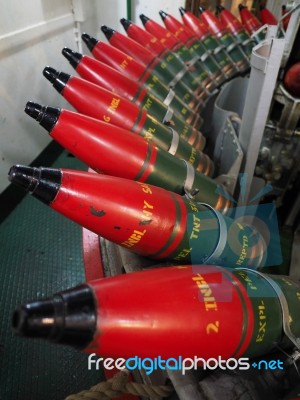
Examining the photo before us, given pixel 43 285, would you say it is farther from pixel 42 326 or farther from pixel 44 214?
pixel 42 326

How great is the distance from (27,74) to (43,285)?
1219mm

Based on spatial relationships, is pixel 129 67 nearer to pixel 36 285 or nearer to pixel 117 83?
pixel 117 83

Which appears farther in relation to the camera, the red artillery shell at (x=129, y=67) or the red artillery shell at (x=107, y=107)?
the red artillery shell at (x=129, y=67)

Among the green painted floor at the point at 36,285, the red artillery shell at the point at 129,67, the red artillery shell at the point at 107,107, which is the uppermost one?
the red artillery shell at the point at 129,67

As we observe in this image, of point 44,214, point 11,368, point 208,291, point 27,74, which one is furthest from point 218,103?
point 11,368

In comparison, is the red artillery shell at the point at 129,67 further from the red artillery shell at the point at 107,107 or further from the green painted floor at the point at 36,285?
the green painted floor at the point at 36,285

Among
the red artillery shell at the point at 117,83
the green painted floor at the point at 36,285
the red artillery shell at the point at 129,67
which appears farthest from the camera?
the red artillery shell at the point at 129,67

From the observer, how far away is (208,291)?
0.55 meters

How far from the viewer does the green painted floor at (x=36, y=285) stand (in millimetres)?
1047

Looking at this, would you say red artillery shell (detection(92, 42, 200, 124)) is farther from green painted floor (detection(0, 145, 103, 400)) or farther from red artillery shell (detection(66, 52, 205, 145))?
green painted floor (detection(0, 145, 103, 400))

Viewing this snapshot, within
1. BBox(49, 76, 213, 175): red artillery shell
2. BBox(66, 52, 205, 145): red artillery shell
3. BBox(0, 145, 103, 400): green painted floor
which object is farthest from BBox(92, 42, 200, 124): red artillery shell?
BBox(0, 145, 103, 400): green painted floor

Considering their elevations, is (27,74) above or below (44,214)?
above


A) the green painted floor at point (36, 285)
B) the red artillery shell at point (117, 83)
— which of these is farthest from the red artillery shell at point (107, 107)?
the green painted floor at point (36, 285)

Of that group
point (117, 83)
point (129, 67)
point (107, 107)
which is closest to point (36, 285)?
point (107, 107)
